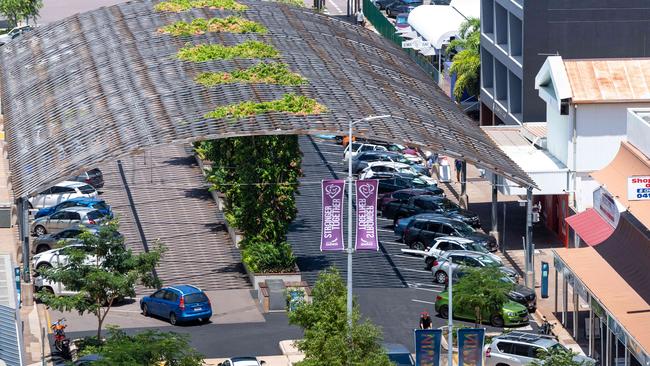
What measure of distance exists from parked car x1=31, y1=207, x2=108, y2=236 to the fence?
37114 mm

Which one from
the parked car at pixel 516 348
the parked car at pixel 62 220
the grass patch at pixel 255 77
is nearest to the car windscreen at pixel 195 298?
the parked car at pixel 516 348

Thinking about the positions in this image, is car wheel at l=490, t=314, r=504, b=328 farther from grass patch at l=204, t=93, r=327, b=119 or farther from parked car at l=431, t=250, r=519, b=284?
grass patch at l=204, t=93, r=327, b=119

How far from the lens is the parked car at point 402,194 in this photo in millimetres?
87375

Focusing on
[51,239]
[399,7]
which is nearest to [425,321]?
[51,239]

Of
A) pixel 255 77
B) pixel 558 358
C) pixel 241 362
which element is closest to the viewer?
pixel 558 358

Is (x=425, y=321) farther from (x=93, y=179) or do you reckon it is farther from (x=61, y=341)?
(x=93, y=179)

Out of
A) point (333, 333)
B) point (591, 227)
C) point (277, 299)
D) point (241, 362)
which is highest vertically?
point (591, 227)

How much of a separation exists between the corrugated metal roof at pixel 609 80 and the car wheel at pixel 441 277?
10.8m

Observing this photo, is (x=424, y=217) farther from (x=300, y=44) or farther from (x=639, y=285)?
(x=639, y=285)

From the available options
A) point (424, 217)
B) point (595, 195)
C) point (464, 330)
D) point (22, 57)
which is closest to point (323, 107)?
point (424, 217)

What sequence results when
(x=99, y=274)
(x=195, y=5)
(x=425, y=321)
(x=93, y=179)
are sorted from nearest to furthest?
(x=99, y=274), (x=425, y=321), (x=93, y=179), (x=195, y=5)

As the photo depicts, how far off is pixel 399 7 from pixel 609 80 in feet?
209

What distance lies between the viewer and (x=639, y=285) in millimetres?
63969

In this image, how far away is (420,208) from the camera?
86.3 metres
